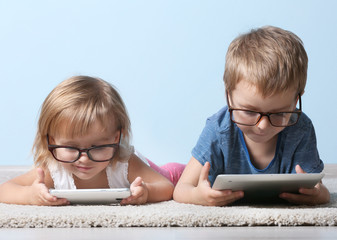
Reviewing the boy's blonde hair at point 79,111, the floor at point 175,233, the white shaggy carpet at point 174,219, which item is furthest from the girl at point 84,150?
the floor at point 175,233

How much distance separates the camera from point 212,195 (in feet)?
5.40

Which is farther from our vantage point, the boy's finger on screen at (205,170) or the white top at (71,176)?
the white top at (71,176)

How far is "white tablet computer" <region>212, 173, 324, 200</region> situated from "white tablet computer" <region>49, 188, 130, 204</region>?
0.31 meters

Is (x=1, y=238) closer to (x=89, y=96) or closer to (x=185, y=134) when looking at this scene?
(x=89, y=96)

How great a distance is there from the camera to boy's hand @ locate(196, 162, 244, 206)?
5.34 feet

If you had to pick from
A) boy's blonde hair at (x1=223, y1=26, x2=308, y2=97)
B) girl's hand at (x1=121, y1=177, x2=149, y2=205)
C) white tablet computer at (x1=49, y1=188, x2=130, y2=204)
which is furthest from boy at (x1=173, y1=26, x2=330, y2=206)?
white tablet computer at (x1=49, y1=188, x2=130, y2=204)

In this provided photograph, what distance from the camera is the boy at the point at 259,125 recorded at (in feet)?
5.49

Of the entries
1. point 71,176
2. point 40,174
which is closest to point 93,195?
point 40,174

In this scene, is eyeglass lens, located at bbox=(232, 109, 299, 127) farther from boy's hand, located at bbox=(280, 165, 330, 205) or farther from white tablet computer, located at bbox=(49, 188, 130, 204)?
white tablet computer, located at bbox=(49, 188, 130, 204)

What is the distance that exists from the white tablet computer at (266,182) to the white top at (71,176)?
0.55 m

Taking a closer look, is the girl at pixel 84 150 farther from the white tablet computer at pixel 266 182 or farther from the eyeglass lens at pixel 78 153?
the white tablet computer at pixel 266 182

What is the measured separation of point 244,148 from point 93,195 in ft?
1.96

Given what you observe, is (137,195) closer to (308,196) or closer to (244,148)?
(244,148)

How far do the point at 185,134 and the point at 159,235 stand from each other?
363 cm
